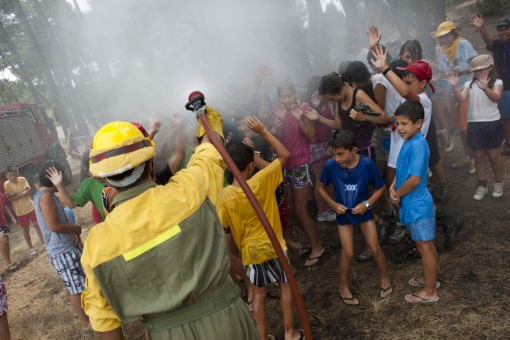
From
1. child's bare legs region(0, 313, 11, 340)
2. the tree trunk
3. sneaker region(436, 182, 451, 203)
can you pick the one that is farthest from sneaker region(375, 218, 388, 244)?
the tree trunk

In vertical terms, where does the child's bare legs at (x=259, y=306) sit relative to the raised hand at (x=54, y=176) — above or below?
below

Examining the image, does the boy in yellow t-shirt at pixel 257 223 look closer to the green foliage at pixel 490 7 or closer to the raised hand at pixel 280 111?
the raised hand at pixel 280 111

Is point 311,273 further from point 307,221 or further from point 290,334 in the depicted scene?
point 290,334

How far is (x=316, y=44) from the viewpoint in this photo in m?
8.86

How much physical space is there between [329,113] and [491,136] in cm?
179

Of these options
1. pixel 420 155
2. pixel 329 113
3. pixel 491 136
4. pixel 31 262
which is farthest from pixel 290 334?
pixel 31 262

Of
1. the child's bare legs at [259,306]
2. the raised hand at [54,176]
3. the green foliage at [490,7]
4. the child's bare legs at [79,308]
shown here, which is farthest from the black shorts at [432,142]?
the green foliage at [490,7]

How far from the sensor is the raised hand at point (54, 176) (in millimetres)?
3207

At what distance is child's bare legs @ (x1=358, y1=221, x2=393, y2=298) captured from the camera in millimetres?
2934

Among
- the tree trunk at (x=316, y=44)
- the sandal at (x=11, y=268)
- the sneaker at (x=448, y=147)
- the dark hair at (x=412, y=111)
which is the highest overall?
the tree trunk at (x=316, y=44)

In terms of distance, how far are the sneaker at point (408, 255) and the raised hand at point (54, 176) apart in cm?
321

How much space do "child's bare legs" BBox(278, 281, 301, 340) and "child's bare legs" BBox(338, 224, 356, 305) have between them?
0.58 meters

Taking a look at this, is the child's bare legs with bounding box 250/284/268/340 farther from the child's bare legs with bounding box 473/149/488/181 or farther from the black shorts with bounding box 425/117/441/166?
the child's bare legs with bounding box 473/149/488/181

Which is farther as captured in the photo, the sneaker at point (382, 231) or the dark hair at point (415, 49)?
the dark hair at point (415, 49)
